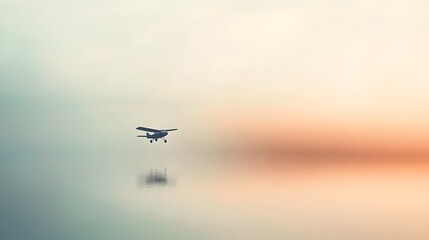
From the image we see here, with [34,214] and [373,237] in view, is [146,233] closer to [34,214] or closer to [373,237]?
[34,214]

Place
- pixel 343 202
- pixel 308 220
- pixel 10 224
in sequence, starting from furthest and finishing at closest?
pixel 343 202
pixel 308 220
pixel 10 224

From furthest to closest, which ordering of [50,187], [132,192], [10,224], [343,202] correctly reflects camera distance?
[50,187], [132,192], [343,202], [10,224]

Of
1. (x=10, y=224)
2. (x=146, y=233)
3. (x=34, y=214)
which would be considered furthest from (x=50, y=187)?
(x=146, y=233)

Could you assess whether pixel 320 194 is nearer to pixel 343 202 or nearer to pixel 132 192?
pixel 343 202

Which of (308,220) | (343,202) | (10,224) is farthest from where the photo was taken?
(343,202)

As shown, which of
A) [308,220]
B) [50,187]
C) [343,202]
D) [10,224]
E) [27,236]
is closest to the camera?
[27,236]

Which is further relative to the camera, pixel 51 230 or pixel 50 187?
pixel 50 187

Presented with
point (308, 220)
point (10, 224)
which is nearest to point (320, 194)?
point (308, 220)

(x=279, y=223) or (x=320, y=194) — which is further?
(x=320, y=194)
